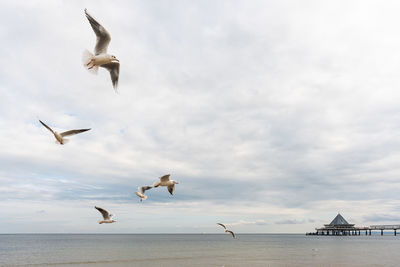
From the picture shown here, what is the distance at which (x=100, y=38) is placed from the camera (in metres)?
10.9

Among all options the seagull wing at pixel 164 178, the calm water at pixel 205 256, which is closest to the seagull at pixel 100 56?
the seagull wing at pixel 164 178

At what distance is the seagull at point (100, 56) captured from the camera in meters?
10.8

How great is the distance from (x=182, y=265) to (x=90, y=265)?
42.9 feet

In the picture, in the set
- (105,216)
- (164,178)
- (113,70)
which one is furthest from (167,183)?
(113,70)

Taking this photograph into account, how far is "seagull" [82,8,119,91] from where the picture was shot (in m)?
10.8

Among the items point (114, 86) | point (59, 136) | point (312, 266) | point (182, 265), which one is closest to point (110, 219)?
point (59, 136)

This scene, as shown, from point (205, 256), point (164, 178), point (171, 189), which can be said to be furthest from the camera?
point (205, 256)

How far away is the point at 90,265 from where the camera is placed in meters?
51.0

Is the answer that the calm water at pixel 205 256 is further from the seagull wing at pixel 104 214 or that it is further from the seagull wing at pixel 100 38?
the seagull wing at pixel 100 38

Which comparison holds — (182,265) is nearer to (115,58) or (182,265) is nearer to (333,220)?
(115,58)

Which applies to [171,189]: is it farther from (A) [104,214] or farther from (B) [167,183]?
(A) [104,214]

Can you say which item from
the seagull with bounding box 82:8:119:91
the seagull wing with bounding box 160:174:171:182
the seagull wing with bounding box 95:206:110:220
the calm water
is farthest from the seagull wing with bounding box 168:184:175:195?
the calm water

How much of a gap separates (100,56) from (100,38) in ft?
1.87

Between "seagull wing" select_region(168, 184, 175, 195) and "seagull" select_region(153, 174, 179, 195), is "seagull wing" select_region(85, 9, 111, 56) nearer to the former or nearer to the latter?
"seagull" select_region(153, 174, 179, 195)
